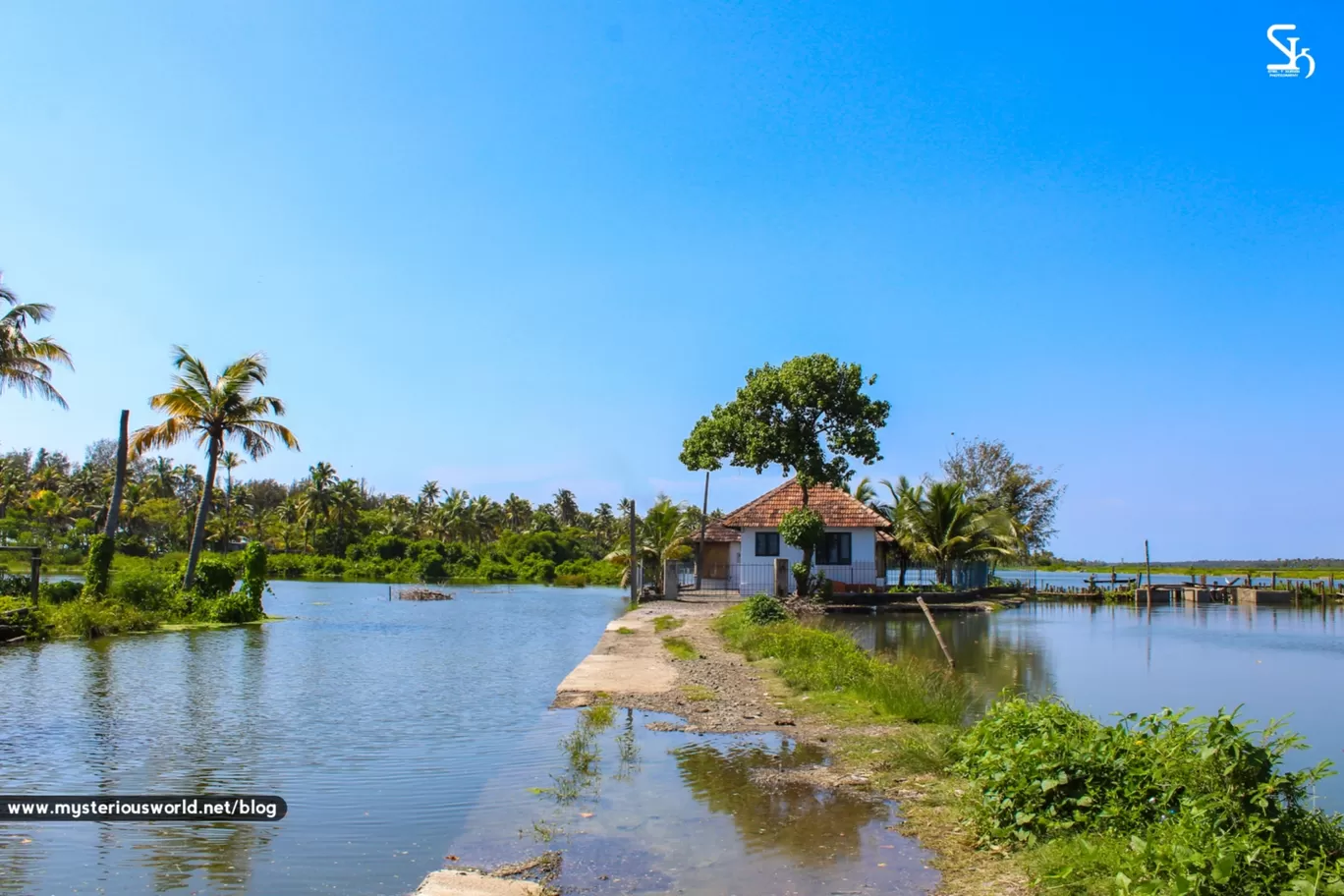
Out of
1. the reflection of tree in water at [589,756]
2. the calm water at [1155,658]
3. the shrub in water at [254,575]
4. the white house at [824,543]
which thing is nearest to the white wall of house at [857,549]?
the white house at [824,543]

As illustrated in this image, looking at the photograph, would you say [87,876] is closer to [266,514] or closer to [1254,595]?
[1254,595]

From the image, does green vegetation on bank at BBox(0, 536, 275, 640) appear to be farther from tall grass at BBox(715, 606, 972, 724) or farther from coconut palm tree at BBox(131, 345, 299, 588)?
tall grass at BBox(715, 606, 972, 724)

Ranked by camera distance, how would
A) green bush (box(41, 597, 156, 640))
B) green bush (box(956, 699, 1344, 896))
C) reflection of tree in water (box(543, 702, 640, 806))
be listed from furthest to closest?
green bush (box(41, 597, 156, 640)) < reflection of tree in water (box(543, 702, 640, 806)) < green bush (box(956, 699, 1344, 896))

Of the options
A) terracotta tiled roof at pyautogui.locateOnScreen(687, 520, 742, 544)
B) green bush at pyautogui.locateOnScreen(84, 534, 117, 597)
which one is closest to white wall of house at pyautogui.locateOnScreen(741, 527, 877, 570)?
terracotta tiled roof at pyautogui.locateOnScreen(687, 520, 742, 544)

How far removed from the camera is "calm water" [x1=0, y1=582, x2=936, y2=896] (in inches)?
259

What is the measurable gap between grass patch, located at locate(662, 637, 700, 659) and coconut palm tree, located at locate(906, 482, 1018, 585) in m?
25.1

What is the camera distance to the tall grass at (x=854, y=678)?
11.7 m

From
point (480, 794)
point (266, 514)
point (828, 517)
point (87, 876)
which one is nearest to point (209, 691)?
point (480, 794)

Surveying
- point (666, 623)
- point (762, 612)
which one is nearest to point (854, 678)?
point (762, 612)

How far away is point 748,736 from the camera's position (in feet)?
37.1

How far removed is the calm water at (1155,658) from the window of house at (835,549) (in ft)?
13.7

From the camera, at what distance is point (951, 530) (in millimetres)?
43969

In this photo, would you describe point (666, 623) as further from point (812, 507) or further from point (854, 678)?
point (812, 507)

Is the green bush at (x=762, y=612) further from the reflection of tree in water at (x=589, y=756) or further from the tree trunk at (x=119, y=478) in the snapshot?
the tree trunk at (x=119, y=478)
